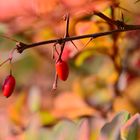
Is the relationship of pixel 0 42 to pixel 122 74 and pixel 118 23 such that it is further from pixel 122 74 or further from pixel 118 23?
pixel 118 23

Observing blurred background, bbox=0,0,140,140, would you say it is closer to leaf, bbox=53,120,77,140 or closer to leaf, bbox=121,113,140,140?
leaf, bbox=53,120,77,140

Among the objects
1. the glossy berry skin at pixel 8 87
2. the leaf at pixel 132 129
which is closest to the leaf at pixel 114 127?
the leaf at pixel 132 129

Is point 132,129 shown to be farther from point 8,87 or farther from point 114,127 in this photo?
point 8,87

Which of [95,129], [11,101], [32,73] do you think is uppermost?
[32,73]

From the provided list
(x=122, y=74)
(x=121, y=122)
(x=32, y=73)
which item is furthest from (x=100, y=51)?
(x=32, y=73)

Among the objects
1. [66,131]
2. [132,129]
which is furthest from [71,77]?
[132,129]
